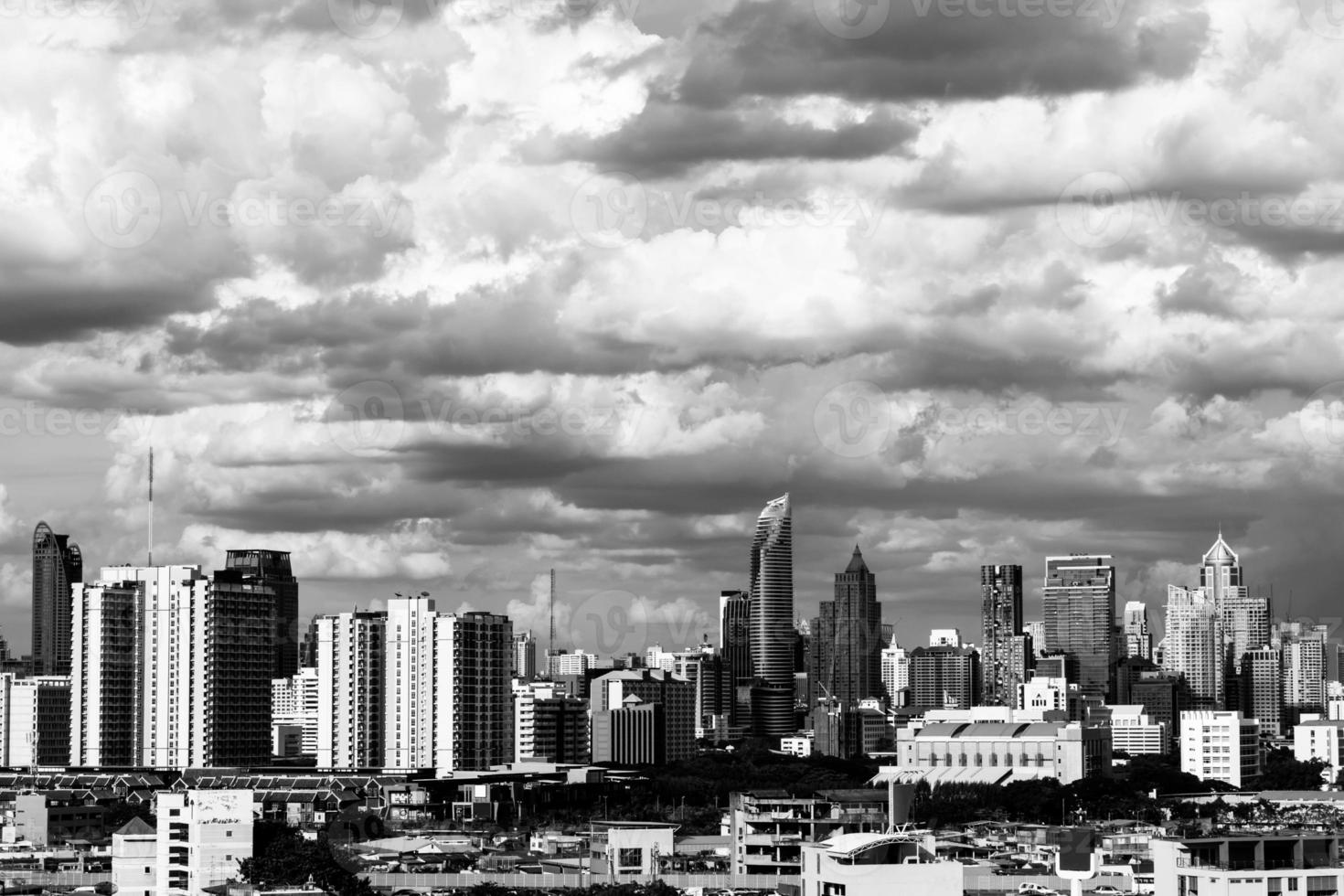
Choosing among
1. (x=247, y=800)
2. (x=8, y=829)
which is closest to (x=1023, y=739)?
(x=8, y=829)

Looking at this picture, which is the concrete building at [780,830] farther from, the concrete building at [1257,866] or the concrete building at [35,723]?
the concrete building at [35,723]

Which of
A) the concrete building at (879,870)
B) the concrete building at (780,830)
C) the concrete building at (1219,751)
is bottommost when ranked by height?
the concrete building at (1219,751)

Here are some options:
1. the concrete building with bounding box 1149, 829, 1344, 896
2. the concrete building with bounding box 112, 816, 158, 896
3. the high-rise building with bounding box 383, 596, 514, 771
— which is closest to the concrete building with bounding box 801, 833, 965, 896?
the concrete building with bounding box 1149, 829, 1344, 896

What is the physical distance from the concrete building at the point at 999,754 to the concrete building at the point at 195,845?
99.1 m

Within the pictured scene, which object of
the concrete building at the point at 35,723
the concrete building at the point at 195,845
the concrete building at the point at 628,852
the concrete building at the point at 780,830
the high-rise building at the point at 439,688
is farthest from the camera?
the concrete building at the point at 35,723

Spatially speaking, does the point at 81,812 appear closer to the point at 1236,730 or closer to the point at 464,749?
the point at 464,749

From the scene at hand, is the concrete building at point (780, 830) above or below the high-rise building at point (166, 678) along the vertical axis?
below

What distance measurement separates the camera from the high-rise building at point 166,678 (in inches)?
6398

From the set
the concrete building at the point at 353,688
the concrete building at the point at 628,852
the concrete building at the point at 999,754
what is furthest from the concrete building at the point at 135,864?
the concrete building at the point at 999,754

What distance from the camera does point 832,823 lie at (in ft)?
277

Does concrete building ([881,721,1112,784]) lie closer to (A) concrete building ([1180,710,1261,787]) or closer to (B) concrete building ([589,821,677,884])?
(A) concrete building ([1180,710,1261,787])

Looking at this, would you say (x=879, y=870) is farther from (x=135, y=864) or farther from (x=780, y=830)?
(x=780, y=830)

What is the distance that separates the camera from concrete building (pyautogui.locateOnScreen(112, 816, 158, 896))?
7325 centimetres

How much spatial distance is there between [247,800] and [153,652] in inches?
3539
